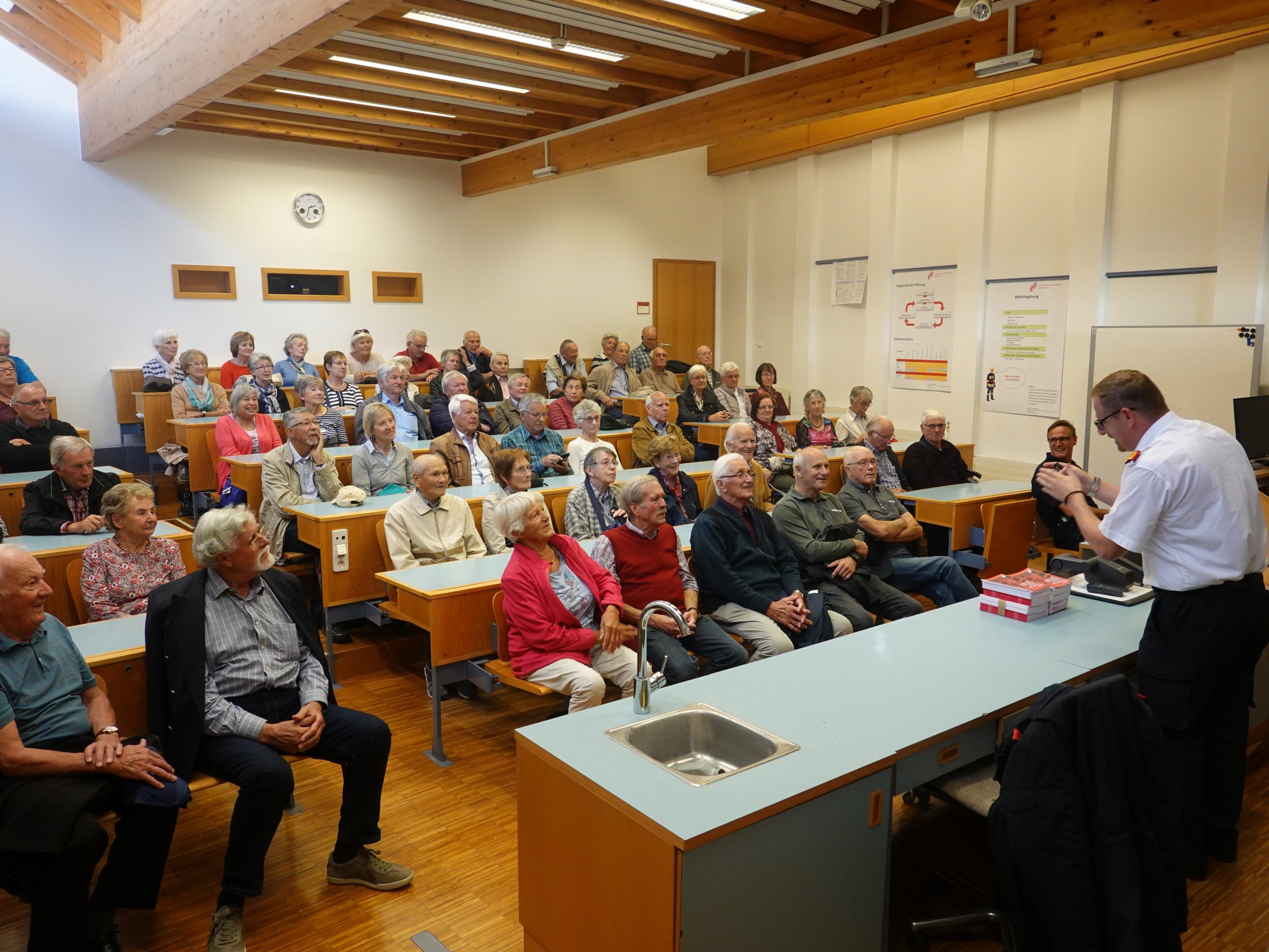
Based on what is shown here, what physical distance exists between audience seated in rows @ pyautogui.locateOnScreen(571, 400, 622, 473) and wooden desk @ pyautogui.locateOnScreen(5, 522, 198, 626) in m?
2.53

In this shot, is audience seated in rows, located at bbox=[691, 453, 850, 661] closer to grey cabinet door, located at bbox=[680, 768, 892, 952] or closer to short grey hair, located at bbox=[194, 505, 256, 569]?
grey cabinet door, located at bbox=[680, 768, 892, 952]

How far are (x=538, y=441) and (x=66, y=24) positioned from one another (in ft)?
16.7

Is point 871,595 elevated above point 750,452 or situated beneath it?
situated beneath

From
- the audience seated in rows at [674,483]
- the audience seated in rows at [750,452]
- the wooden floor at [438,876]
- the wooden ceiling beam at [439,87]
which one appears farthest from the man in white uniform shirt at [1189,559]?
the wooden ceiling beam at [439,87]

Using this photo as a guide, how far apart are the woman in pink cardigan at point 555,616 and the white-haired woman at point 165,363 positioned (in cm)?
588

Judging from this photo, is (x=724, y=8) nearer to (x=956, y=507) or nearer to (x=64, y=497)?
(x=956, y=507)

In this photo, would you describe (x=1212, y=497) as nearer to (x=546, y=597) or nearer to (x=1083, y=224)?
(x=546, y=597)

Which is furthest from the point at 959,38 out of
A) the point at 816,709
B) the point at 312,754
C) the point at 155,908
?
the point at 155,908

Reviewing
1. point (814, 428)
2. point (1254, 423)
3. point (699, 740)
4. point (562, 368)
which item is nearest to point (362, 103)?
point (562, 368)

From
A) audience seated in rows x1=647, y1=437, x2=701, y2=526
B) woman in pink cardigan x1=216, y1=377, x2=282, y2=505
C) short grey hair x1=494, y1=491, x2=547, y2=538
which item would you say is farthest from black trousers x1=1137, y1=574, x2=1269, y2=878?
woman in pink cardigan x1=216, y1=377, x2=282, y2=505

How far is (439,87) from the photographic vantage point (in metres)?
6.78

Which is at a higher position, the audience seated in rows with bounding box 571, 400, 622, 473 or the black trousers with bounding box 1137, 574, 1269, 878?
the audience seated in rows with bounding box 571, 400, 622, 473

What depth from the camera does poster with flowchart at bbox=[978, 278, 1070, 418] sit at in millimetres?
8062

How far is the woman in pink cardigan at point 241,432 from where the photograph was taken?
228 inches
